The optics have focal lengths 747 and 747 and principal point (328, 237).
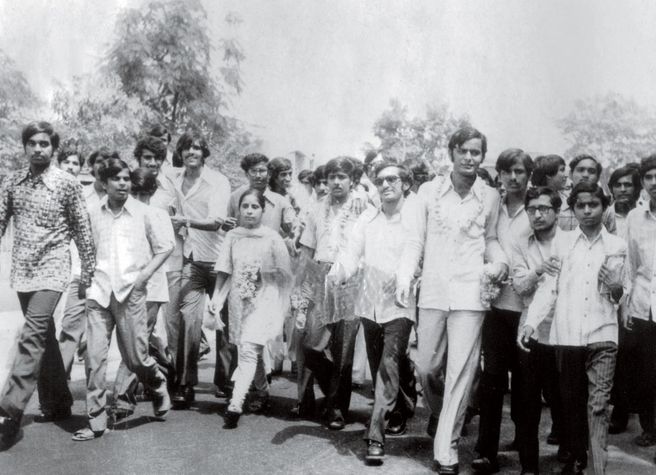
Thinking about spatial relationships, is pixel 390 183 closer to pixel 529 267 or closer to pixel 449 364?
pixel 529 267

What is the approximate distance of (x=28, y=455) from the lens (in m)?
5.03

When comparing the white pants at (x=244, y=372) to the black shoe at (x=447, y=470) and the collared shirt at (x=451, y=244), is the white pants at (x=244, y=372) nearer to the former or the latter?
the collared shirt at (x=451, y=244)

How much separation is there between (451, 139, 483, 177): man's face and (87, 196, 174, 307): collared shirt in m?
2.39

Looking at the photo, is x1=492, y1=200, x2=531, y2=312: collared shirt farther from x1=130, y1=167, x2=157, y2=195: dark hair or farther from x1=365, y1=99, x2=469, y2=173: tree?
x1=365, y1=99, x2=469, y2=173: tree

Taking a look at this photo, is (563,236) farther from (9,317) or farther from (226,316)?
(9,317)

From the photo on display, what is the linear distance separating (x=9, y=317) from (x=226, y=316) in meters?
5.00

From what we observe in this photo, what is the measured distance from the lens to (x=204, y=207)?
6988mm

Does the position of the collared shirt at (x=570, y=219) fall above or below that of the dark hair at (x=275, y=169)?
below

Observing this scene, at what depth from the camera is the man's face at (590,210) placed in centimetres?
468

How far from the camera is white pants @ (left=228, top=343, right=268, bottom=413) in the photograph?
569 centimetres

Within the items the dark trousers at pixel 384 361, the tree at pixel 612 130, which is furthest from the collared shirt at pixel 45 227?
the tree at pixel 612 130

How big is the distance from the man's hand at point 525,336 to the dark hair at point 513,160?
1.29 metres

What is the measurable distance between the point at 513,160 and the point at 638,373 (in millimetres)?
1874

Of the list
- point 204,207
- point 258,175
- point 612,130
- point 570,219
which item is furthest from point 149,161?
point 612,130
